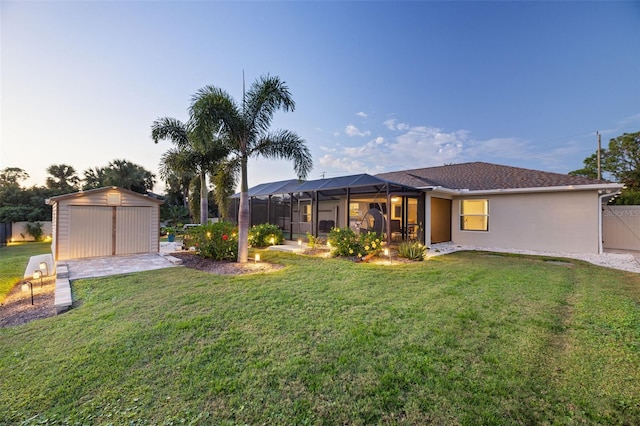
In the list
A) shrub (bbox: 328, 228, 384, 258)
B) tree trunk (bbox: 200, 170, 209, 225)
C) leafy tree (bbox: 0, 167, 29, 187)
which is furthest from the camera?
leafy tree (bbox: 0, 167, 29, 187)

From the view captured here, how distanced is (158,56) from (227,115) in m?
4.99

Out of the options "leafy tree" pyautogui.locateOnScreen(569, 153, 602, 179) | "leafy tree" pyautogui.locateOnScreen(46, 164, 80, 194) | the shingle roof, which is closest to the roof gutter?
the shingle roof

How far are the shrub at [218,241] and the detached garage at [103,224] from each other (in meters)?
2.41

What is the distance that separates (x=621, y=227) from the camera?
35.2 ft

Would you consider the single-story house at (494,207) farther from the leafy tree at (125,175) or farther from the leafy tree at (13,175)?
the leafy tree at (13,175)

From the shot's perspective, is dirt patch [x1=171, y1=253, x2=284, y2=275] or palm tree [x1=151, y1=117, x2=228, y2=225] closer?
dirt patch [x1=171, y1=253, x2=284, y2=275]

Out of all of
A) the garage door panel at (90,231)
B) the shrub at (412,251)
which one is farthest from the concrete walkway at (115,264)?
the shrub at (412,251)

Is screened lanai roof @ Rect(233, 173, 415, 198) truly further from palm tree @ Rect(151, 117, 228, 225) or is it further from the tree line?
the tree line

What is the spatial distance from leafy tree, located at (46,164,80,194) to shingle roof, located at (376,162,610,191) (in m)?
27.2

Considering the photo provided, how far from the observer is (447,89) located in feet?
41.6

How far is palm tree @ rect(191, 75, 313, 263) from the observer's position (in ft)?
22.7

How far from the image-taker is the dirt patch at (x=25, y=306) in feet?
12.5

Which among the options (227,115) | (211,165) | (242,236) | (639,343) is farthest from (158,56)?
(639,343)

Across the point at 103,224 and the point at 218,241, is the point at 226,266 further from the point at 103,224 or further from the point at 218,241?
the point at 103,224
